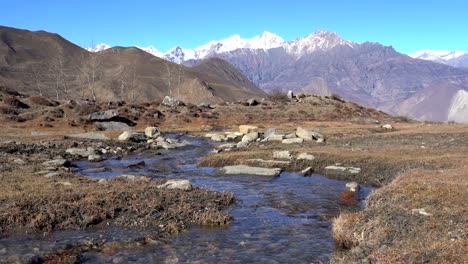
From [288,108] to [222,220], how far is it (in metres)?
77.6

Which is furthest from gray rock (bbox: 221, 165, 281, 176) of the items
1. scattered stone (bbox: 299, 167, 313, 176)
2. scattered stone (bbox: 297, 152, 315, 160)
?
scattered stone (bbox: 297, 152, 315, 160)

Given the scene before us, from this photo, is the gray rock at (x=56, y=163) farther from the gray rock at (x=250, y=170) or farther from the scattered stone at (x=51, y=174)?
the gray rock at (x=250, y=170)

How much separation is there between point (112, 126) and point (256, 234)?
175 ft

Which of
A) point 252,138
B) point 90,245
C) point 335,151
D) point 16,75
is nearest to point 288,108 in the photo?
point 252,138

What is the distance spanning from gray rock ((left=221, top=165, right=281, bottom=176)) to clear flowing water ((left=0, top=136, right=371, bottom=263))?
1.22 metres

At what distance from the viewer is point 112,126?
6475cm

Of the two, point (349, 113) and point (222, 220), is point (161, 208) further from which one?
point (349, 113)

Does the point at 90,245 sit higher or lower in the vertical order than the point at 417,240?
lower

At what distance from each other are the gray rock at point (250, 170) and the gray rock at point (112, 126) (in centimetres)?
3864

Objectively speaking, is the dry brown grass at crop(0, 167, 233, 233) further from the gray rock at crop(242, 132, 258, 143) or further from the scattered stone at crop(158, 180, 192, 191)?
the gray rock at crop(242, 132, 258, 143)

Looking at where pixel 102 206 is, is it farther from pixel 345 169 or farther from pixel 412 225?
pixel 345 169

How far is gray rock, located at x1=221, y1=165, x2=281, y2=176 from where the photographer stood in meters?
27.6

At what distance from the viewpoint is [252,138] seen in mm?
46281

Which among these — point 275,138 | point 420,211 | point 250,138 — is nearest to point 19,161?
point 250,138
